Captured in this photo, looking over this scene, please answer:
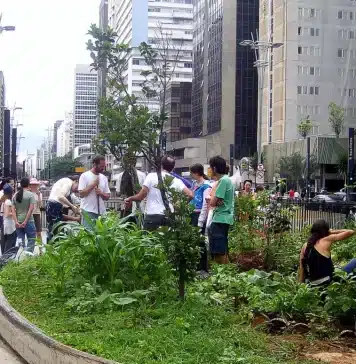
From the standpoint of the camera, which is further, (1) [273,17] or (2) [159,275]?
(1) [273,17]

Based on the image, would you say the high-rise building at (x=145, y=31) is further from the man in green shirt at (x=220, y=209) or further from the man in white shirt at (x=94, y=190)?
the man in green shirt at (x=220, y=209)

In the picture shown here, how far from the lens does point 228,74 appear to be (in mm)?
99188

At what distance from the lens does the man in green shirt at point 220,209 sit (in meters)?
8.53

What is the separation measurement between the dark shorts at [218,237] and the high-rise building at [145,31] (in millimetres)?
2646

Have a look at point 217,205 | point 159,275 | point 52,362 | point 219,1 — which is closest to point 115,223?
point 159,275

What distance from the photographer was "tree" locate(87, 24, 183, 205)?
7.23 metres

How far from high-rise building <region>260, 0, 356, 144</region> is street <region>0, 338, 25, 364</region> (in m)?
79.2

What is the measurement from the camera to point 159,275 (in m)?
6.59

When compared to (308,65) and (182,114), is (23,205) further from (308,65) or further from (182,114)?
(182,114)

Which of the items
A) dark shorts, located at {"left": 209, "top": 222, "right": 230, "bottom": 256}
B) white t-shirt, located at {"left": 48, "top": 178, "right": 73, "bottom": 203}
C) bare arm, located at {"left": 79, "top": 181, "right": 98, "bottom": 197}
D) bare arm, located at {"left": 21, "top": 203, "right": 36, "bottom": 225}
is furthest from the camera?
white t-shirt, located at {"left": 48, "top": 178, "right": 73, "bottom": 203}

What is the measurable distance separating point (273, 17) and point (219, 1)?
1604 centimetres

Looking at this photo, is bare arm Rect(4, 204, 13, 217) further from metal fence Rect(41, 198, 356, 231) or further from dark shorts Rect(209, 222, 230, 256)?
dark shorts Rect(209, 222, 230, 256)

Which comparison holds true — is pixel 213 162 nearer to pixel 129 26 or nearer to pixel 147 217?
pixel 147 217

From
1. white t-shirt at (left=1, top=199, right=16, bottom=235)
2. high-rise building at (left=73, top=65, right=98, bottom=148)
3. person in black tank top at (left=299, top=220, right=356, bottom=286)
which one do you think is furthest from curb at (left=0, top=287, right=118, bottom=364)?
high-rise building at (left=73, top=65, right=98, bottom=148)
